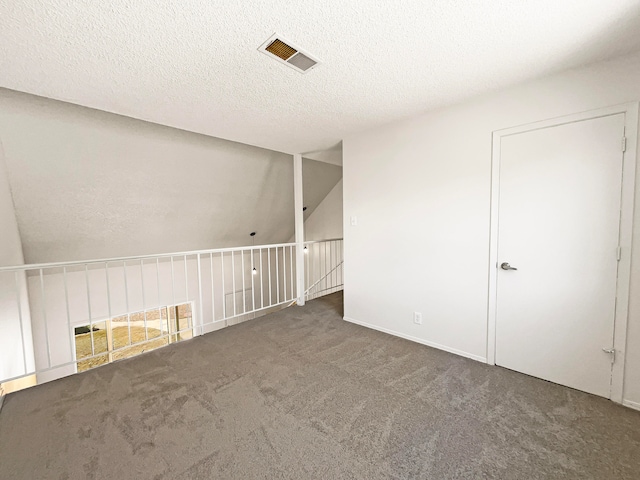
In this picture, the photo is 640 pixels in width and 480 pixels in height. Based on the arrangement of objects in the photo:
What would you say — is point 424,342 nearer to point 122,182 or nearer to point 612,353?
point 612,353

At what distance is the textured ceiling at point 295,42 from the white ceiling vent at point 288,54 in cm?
5

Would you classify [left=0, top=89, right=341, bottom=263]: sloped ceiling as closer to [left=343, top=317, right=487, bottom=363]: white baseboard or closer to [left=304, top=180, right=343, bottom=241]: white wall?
[left=304, top=180, right=343, bottom=241]: white wall

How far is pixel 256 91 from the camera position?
6.94ft

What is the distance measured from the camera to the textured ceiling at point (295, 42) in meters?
1.33

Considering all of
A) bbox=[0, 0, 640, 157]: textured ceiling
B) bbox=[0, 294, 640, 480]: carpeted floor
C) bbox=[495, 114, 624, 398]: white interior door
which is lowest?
bbox=[0, 294, 640, 480]: carpeted floor

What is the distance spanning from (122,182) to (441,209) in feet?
12.1

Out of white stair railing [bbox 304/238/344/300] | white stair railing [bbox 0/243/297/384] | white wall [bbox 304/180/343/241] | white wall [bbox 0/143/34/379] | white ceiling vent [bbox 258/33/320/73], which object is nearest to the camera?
white ceiling vent [bbox 258/33/320/73]

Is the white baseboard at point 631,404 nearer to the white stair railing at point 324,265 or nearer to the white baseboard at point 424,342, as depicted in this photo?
the white baseboard at point 424,342

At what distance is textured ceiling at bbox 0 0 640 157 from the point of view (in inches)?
52.4

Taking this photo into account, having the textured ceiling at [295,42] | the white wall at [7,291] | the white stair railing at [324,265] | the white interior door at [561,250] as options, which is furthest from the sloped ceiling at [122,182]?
the white interior door at [561,250]

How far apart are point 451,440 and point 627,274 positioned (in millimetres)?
1586

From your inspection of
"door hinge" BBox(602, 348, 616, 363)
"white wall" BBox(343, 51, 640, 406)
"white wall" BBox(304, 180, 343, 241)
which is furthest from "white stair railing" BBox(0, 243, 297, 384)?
"door hinge" BBox(602, 348, 616, 363)

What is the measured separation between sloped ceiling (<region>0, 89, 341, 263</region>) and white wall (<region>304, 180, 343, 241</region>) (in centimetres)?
A: 50

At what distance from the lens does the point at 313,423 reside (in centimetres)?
168
